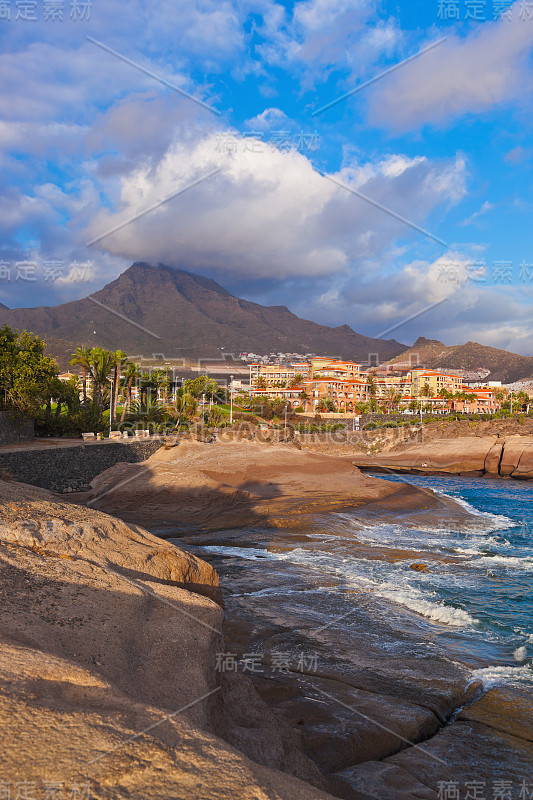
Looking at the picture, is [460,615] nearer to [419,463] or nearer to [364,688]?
[364,688]

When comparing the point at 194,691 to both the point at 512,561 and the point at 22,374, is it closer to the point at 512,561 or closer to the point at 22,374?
the point at 512,561

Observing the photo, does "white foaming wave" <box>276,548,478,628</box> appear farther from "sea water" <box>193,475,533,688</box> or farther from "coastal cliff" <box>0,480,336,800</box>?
"coastal cliff" <box>0,480,336,800</box>

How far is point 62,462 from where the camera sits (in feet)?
99.7

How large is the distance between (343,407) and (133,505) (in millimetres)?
94197

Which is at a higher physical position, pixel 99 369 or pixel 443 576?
pixel 99 369

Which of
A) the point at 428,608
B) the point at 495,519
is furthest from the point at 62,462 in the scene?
the point at 428,608

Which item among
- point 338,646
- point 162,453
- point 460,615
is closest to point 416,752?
point 338,646

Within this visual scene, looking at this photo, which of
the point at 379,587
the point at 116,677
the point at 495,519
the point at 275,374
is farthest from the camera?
the point at 275,374

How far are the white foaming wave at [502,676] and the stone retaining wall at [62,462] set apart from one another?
25110mm

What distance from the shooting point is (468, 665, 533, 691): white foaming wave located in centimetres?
794

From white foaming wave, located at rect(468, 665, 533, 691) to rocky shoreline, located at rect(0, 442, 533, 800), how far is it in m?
0.28

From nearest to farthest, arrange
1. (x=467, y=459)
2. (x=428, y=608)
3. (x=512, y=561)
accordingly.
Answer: (x=428, y=608) < (x=512, y=561) < (x=467, y=459)

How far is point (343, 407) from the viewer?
4542 inches

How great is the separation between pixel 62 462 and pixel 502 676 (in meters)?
27.4
